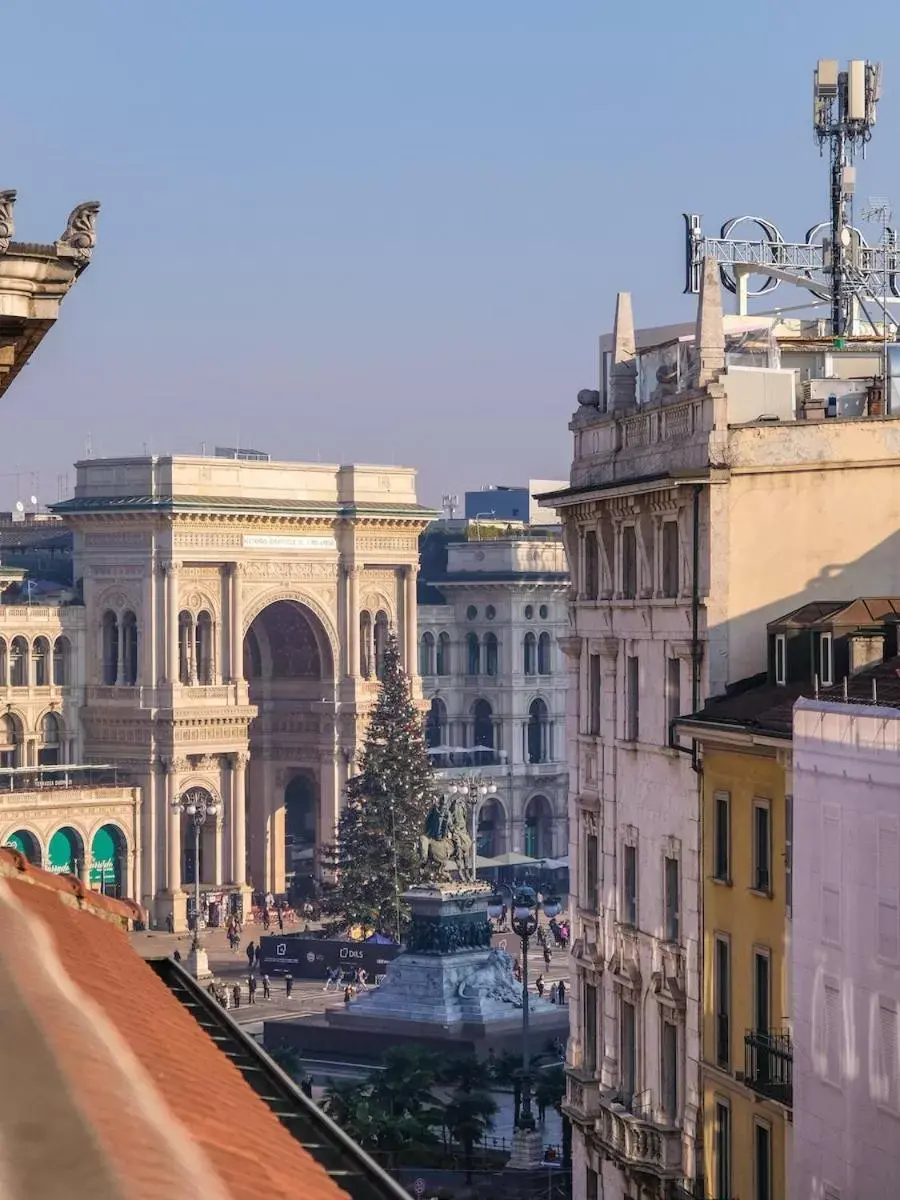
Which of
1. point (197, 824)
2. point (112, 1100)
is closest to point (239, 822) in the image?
point (197, 824)

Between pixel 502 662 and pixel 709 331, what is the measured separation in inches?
5034

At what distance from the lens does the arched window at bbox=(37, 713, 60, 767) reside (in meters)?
140

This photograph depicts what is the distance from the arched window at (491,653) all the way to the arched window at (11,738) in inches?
1502

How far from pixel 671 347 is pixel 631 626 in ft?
14.6

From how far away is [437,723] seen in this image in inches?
6703

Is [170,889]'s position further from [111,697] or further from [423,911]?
[423,911]

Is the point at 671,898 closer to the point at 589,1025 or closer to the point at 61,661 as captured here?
the point at 589,1025

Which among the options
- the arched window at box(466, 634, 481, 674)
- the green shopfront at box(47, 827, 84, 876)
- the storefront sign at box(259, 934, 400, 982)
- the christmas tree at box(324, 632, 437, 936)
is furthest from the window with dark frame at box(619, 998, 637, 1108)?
the arched window at box(466, 634, 481, 674)

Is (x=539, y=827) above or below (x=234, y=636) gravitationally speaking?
below

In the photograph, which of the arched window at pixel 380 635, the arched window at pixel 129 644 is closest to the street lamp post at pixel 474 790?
the arched window at pixel 380 635

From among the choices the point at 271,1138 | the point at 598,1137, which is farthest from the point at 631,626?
the point at 271,1138

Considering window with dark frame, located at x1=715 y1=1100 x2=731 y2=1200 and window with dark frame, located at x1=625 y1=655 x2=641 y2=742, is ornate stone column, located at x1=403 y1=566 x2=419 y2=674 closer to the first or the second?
window with dark frame, located at x1=625 y1=655 x2=641 y2=742

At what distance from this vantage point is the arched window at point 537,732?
548 feet

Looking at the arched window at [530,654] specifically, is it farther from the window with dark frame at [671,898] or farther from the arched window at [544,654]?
the window with dark frame at [671,898]
